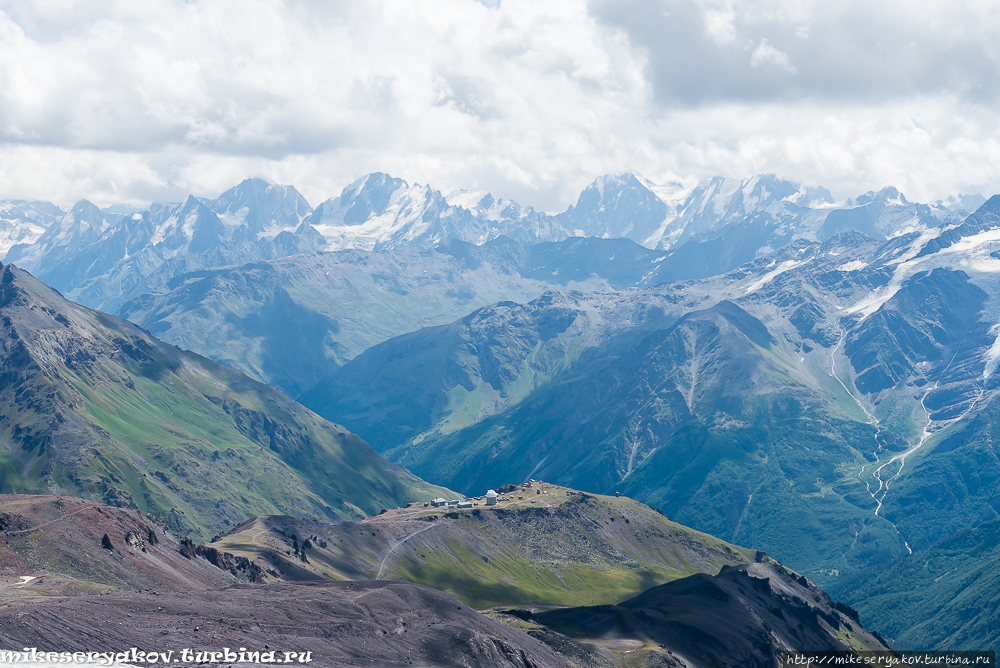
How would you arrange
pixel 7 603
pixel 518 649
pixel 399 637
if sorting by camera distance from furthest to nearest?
pixel 518 649, pixel 399 637, pixel 7 603

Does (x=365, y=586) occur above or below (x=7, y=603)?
below

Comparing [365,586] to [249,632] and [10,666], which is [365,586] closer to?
[249,632]

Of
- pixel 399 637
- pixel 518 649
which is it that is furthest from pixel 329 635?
pixel 518 649

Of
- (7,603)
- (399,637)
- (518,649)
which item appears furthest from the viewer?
(518,649)

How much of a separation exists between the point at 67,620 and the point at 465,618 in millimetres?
86259

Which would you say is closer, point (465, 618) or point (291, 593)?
point (291, 593)

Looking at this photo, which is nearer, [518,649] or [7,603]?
[7,603]

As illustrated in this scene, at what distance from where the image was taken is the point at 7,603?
140 m

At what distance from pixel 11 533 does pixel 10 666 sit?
9577 cm

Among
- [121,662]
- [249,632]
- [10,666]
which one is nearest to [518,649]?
[249,632]

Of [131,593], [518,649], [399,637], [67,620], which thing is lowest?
[518,649]

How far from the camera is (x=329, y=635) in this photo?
15438 centimetres

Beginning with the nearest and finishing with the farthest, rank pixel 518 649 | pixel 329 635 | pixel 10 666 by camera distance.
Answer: pixel 10 666 < pixel 329 635 < pixel 518 649

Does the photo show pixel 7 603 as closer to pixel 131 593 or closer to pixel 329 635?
pixel 131 593
